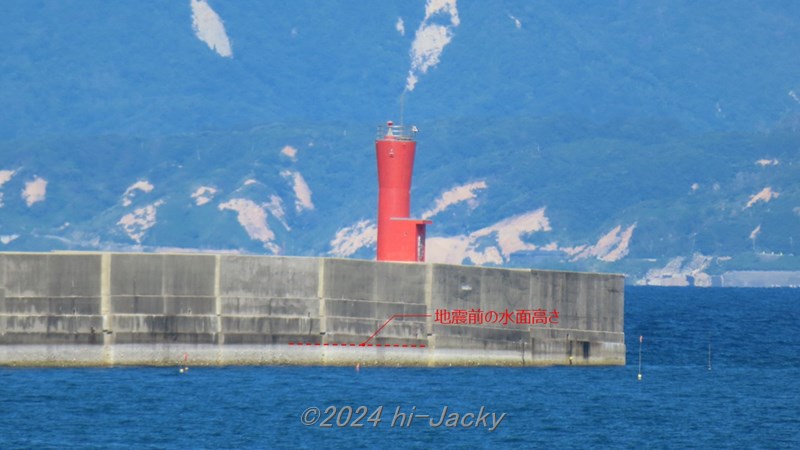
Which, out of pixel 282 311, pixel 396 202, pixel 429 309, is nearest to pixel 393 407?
pixel 429 309

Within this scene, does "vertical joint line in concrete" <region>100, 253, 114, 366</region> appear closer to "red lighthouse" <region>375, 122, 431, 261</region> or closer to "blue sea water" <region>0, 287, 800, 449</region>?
"blue sea water" <region>0, 287, 800, 449</region>

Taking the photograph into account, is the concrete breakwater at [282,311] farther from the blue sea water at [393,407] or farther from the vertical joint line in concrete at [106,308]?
the blue sea water at [393,407]

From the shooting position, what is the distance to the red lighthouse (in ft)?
250

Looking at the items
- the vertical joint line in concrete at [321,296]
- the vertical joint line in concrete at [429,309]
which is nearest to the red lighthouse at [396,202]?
the vertical joint line in concrete at [429,309]

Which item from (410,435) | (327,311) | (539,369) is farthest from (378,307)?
(410,435)

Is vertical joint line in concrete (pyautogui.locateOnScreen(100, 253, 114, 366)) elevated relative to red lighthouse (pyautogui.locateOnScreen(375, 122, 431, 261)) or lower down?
lower down

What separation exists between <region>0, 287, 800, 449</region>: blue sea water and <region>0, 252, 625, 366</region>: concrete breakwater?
69cm

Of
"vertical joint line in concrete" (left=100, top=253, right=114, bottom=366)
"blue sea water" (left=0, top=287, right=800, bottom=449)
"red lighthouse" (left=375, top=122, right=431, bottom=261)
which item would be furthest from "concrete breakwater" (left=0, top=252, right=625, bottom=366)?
"red lighthouse" (left=375, top=122, right=431, bottom=261)

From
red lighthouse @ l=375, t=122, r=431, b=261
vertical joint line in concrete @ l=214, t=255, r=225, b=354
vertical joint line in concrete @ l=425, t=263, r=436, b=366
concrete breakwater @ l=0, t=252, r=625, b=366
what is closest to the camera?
concrete breakwater @ l=0, t=252, r=625, b=366

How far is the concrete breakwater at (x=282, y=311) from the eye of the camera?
225ft

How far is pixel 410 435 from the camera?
58531 millimetres

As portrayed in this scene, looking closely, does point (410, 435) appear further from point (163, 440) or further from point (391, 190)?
point (391, 190)

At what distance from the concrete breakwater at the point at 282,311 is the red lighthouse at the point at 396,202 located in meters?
3.60

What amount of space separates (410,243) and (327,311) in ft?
20.1
